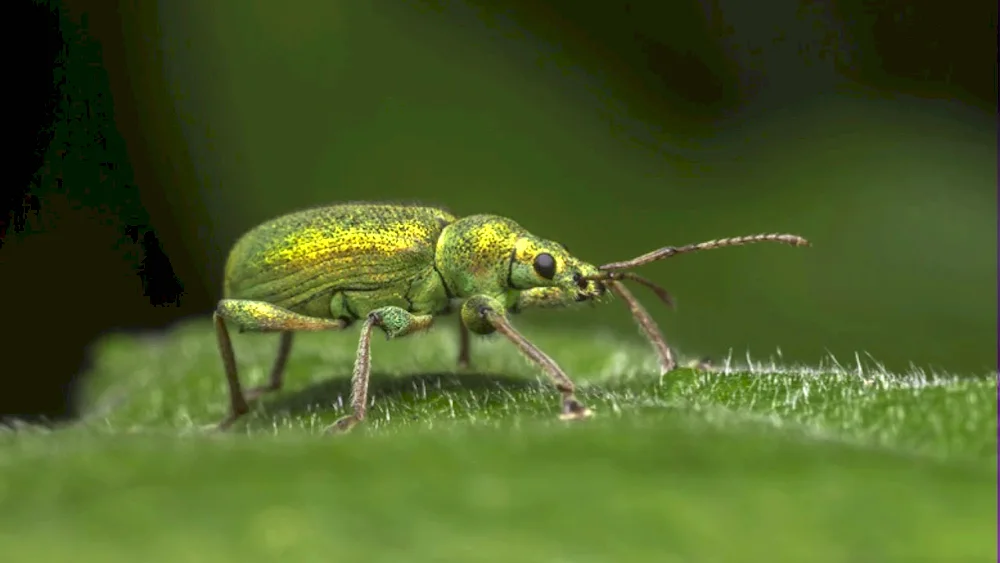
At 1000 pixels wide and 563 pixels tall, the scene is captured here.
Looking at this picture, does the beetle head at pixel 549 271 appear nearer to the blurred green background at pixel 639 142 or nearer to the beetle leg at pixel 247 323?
the beetle leg at pixel 247 323

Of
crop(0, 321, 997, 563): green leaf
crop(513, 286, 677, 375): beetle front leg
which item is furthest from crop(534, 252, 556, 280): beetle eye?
crop(0, 321, 997, 563): green leaf

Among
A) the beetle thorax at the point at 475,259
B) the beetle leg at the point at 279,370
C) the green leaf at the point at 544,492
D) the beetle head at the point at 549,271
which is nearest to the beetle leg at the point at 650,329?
the beetle head at the point at 549,271

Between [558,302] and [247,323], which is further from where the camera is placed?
[558,302]

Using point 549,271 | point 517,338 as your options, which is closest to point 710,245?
point 549,271

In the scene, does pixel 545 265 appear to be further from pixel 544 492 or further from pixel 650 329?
pixel 544 492

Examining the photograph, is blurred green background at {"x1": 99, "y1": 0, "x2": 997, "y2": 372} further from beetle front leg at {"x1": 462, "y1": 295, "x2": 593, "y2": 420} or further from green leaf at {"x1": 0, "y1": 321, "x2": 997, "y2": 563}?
green leaf at {"x1": 0, "y1": 321, "x2": 997, "y2": 563}

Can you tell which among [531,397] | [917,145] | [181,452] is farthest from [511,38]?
[181,452]
